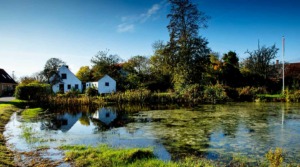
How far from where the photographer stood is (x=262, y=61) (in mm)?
43281

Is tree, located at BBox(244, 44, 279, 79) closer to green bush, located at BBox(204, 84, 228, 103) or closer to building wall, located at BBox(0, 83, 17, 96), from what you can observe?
green bush, located at BBox(204, 84, 228, 103)

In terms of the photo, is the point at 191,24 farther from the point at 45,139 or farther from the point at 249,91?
the point at 45,139

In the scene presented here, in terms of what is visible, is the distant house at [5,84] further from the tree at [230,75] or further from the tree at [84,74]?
the tree at [230,75]

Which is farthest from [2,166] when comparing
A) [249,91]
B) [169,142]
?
[249,91]

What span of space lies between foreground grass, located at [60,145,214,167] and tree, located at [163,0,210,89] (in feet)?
91.1

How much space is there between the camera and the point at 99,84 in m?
43.4

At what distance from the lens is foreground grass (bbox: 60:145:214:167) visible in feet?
23.9

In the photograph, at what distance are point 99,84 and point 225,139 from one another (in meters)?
34.6

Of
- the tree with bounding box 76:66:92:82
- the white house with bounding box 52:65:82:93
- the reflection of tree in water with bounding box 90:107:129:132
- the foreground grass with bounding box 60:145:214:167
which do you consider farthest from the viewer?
the tree with bounding box 76:66:92:82

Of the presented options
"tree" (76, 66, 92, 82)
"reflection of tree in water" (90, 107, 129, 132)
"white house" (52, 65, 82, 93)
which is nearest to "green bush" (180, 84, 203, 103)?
"reflection of tree in water" (90, 107, 129, 132)

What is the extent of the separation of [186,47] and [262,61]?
15121mm

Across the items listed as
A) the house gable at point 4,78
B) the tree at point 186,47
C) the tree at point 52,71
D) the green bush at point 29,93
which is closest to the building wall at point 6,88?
the house gable at point 4,78

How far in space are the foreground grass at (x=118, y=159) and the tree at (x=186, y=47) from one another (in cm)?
2778

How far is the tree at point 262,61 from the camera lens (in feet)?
141
